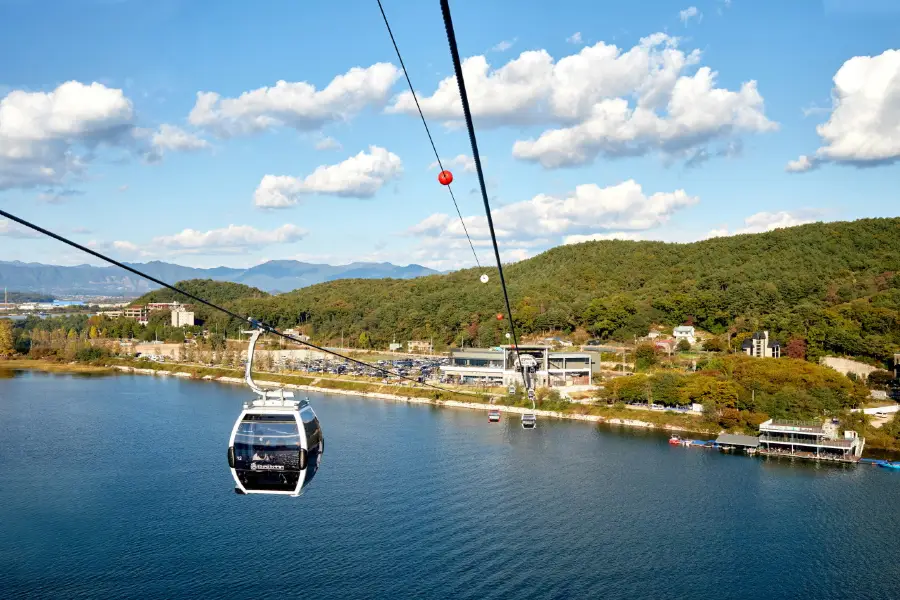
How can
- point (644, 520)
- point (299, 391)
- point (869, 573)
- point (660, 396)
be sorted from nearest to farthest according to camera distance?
point (869, 573) < point (644, 520) < point (660, 396) < point (299, 391)

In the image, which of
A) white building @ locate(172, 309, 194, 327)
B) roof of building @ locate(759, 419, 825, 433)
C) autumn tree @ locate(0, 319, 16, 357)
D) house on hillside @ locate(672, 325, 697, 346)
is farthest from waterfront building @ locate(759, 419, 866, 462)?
white building @ locate(172, 309, 194, 327)

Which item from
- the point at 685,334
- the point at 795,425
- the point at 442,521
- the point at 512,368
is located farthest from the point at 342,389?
the point at 442,521

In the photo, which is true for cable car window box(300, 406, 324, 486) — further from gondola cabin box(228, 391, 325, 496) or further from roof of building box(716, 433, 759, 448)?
roof of building box(716, 433, 759, 448)

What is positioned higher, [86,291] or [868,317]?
[86,291]

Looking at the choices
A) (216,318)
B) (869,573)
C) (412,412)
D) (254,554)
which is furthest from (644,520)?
(216,318)

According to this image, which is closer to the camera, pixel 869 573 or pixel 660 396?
pixel 869 573

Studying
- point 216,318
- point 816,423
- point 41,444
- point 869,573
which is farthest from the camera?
point 216,318

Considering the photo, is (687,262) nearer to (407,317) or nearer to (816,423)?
(407,317)

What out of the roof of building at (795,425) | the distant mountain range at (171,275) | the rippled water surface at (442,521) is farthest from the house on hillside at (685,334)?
the distant mountain range at (171,275)
